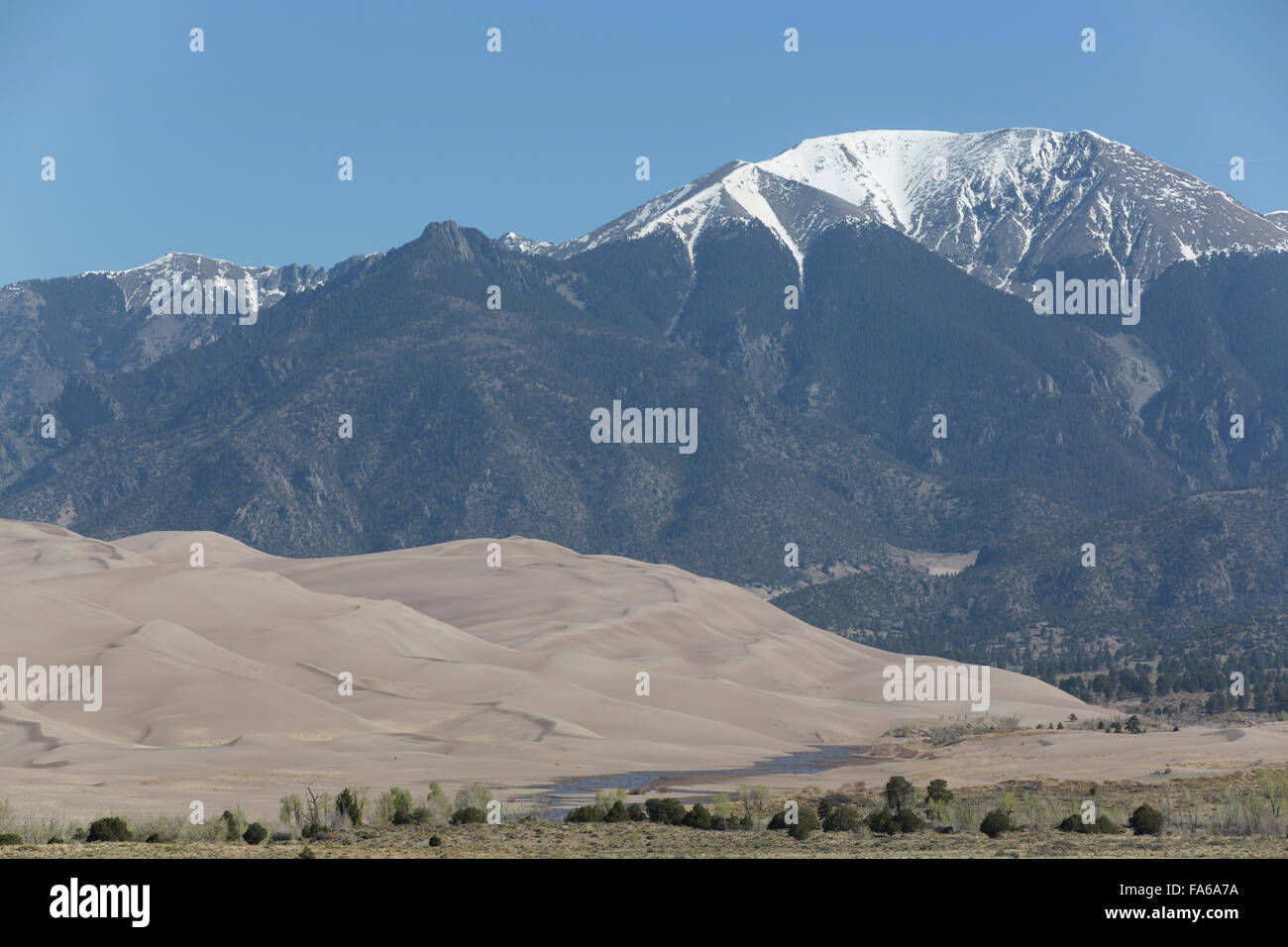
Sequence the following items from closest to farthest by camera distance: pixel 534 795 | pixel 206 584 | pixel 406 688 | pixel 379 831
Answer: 1. pixel 379 831
2. pixel 534 795
3. pixel 406 688
4. pixel 206 584

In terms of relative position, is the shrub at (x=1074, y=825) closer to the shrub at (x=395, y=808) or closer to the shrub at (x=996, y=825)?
the shrub at (x=996, y=825)

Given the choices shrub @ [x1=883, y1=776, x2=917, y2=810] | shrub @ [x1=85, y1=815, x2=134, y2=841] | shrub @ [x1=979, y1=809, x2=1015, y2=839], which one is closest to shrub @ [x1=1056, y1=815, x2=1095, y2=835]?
shrub @ [x1=979, y1=809, x2=1015, y2=839]

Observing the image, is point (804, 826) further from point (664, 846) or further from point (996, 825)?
point (664, 846)

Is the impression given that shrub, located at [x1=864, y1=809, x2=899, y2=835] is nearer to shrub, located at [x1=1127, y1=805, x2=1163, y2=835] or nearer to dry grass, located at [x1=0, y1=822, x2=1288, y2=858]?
dry grass, located at [x1=0, y1=822, x2=1288, y2=858]
